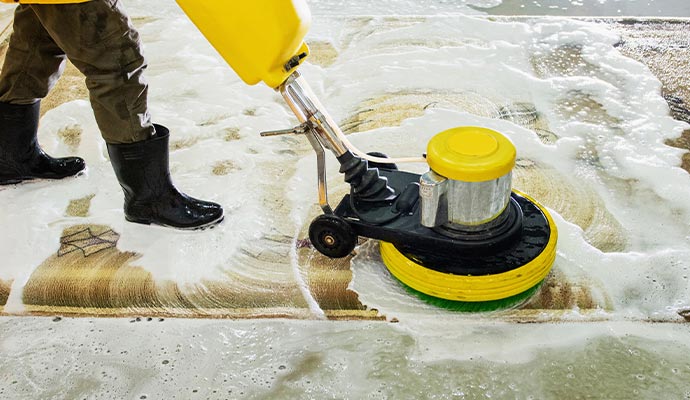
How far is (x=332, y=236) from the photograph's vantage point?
1.88m

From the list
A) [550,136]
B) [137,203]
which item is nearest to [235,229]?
[137,203]

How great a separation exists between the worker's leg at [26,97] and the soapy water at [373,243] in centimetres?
7

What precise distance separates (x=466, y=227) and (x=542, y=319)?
31 centimetres

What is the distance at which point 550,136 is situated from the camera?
2.51 metres

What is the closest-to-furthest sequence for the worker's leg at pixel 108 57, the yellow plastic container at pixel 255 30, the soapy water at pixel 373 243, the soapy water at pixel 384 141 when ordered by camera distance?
1. the yellow plastic container at pixel 255 30
2. the soapy water at pixel 373 243
3. the worker's leg at pixel 108 57
4. the soapy water at pixel 384 141

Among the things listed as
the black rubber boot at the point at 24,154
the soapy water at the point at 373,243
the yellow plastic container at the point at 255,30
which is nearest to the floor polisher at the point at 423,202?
the yellow plastic container at the point at 255,30

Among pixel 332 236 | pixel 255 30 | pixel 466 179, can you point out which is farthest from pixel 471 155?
pixel 255 30

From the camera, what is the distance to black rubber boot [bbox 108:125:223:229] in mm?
2057

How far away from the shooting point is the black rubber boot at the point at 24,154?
2.24 meters

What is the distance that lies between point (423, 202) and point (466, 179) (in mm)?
140

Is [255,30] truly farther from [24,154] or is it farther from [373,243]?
[24,154]

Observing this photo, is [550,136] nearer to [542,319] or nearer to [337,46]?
[542,319]

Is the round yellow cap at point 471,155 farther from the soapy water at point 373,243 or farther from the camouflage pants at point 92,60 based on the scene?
the camouflage pants at point 92,60

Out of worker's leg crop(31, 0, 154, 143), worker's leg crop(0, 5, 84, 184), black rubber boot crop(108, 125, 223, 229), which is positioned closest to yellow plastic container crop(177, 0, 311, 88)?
worker's leg crop(31, 0, 154, 143)
